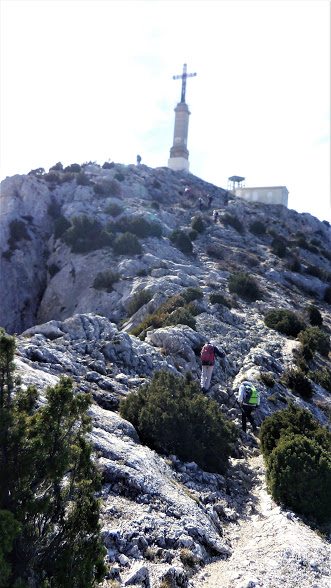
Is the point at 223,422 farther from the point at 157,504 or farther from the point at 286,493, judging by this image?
the point at 157,504

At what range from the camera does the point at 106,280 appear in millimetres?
25172

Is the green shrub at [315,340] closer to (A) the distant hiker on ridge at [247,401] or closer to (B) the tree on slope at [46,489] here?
(A) the distant hiker on ridge at [247,401]

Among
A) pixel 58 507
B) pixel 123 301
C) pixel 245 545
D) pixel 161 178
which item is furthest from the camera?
pixel 161 178

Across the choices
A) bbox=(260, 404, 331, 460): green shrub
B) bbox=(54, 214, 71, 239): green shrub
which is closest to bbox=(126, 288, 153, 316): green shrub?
bbox=(260, 404, 331, 460): green shrub

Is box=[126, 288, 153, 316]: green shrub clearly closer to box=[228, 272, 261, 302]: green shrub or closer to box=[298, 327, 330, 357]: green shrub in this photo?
box=[228, 272, 261, 302]: green shrub

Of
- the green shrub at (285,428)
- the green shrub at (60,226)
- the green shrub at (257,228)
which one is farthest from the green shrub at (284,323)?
the green shrub at (257,228)

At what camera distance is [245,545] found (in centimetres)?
661

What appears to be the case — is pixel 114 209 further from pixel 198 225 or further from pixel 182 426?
pixel 182 426

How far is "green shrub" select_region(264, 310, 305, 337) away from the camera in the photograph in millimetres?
20578

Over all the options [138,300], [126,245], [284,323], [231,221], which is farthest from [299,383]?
[231,221]

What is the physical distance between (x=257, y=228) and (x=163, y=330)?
30702 mm

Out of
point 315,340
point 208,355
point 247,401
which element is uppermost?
point 315,340

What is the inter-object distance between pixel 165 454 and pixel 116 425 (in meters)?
1.31

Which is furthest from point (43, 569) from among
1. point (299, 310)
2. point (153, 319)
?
point (299, 310)
